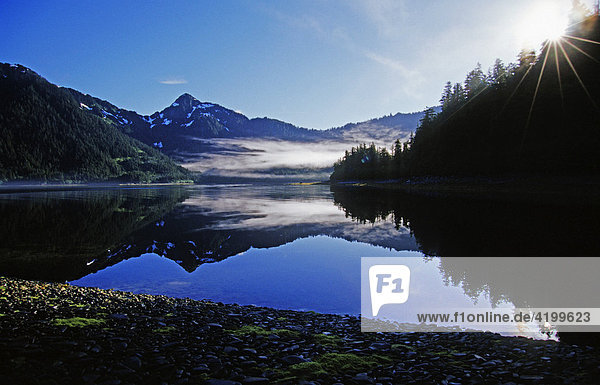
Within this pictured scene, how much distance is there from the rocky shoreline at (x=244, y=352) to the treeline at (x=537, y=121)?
215 ft

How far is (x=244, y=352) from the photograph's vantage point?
25.9 feet

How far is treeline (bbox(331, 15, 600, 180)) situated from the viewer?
5856 centimetres

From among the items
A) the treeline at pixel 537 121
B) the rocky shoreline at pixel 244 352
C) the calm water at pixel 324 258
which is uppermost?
the treeline at pixel 537 121

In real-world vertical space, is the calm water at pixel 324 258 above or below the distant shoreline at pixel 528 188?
below

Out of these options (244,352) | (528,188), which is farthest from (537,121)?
(244,352)

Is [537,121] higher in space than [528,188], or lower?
higher

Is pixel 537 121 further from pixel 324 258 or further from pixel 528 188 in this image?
pixel 324 258

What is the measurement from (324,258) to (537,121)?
74184 millimetres

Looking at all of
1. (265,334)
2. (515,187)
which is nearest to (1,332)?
(265,334)

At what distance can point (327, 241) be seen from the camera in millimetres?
28938

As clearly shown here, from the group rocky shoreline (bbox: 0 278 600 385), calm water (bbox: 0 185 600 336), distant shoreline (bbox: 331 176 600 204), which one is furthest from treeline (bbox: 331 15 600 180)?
rocky shoreline (bbox: 0 278 600 385)

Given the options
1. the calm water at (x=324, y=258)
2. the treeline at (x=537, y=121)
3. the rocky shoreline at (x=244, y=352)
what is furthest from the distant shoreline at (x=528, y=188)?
the rocky shoreline at (x=244, y=352)

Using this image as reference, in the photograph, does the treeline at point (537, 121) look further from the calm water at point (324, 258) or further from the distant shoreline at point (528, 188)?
the calm water at point (324, 258)

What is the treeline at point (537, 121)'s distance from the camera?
58.6 meters
